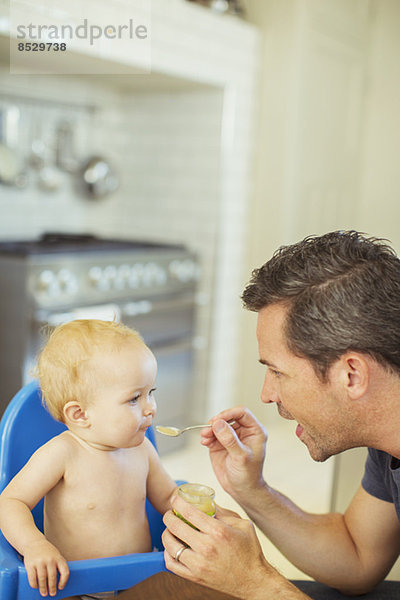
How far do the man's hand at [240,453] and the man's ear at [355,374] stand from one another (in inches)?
11.1

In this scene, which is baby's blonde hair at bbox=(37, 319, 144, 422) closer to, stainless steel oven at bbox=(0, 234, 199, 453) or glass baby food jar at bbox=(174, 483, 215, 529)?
glass baby food jar at bbox=(174, 483, 215, 529)

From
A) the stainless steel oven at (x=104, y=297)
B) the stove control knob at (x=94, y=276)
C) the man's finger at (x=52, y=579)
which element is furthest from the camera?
the stove control knob at (x=94, y=276)

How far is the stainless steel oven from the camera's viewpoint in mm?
3074

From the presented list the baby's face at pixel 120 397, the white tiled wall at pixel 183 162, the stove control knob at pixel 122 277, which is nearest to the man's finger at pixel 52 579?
the baby's face at pixel 120 397

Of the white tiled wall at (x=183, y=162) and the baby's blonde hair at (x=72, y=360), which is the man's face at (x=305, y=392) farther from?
the white tiled wall at (x=183, y=162)

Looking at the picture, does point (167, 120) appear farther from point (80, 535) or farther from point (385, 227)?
point (80, 535)

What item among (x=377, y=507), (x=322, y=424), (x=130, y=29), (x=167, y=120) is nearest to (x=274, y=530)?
(x=377, y=507)

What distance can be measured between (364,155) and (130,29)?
201cm

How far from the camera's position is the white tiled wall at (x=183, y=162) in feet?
12.7

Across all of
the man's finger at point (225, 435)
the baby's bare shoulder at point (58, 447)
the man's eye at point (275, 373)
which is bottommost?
the baby's bare shoulder at point (58, 447)

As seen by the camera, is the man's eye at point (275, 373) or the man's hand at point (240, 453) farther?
the man's hand at point (240, 453)

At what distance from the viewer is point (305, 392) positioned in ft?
4.65

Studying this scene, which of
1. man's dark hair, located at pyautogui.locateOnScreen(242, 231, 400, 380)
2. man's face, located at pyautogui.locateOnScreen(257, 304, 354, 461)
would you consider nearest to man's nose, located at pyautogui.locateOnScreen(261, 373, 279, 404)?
man's face, located at pyautogui.locateOnScreen(257, 304, 354, 461)

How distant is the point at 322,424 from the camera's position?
143cm
